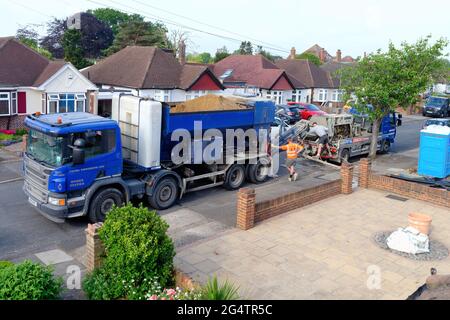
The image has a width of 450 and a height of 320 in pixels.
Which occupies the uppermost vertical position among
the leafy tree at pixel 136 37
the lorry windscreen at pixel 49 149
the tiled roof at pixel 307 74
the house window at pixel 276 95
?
the leafy tree at pixel 136 37

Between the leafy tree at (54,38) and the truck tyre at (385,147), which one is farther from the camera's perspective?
the leafy tree at (54,38)

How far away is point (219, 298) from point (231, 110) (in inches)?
345

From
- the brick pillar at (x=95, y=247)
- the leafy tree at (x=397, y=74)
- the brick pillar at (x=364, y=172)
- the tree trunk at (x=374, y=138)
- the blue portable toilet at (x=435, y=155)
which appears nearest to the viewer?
the brick pillar at (x=95, y=247)

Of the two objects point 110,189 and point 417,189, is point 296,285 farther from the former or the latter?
point 417,189

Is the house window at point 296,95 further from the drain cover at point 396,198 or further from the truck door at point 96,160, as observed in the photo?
the truck door at point 96,160

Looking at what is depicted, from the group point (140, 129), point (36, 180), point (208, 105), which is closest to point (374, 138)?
point (208, 105)

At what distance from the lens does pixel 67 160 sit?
1062 cm

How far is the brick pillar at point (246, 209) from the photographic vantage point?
10.9 meters

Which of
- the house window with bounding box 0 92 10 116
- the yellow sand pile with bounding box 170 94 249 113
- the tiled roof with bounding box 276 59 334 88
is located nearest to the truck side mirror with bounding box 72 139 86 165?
the yellow sand pile with bounding box 170 94 249 113

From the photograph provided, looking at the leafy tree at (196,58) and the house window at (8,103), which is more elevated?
the leafy tree at (196,58)

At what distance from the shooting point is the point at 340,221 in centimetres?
1195

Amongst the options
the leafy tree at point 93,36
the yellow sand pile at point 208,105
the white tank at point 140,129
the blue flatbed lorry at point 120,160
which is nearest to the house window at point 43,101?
the yellow sand pile at point 208,105

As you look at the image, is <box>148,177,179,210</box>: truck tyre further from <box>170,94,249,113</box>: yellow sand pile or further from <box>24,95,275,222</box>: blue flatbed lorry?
<box>170,94,249,113</box>: yellow sand pile

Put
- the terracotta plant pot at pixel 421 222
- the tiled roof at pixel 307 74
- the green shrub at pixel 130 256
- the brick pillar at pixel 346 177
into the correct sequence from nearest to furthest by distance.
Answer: the green shrub at pixel 130 256, the terracotta plant pot at pixel 421 222, the brick pillar at pixel 346 177, the tiled roof at pixel 307 74
